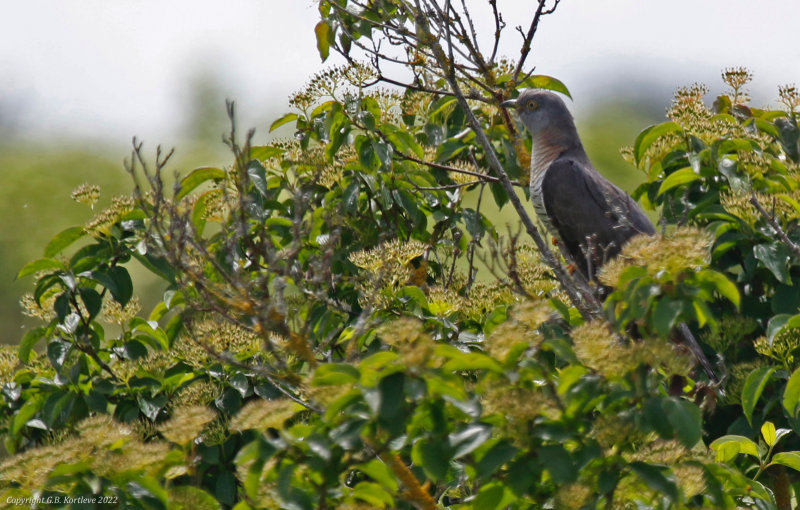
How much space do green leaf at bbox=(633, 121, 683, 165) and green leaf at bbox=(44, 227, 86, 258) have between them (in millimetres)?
2345

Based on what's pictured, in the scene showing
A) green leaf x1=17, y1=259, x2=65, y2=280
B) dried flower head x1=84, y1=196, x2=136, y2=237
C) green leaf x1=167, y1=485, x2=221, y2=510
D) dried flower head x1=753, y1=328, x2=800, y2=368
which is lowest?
dried flower head x1=753, y1=328, x2=800, y2=368

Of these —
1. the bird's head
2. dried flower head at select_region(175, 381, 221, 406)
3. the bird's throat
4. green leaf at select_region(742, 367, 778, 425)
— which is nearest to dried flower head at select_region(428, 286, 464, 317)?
dried flower head at select_region(175, 381, 221, 406)

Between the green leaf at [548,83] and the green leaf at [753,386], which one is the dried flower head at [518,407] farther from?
the green leaf at [548,83]

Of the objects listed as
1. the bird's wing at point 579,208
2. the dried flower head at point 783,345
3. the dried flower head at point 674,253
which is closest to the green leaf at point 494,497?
the dried flower head at point 674,253

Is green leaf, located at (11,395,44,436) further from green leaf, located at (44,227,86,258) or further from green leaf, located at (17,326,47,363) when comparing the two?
green leaf, located at (44,227,86,258)

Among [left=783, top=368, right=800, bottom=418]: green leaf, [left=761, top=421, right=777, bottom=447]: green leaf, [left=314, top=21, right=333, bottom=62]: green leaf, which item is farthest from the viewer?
[left=314, top=21, right=333, bottom=62]: green leaf

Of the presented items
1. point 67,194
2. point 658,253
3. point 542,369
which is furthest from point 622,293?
point 67,194

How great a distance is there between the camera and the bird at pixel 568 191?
4.83 m

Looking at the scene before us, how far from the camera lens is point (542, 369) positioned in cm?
181

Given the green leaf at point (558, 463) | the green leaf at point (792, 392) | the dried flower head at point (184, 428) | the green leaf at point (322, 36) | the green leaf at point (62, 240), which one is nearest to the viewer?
the green leaf at point (558, 463)

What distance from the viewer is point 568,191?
5.02 metres

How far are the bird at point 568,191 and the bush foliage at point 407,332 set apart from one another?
0.66 feet

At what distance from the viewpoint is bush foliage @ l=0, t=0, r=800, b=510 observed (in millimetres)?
1780

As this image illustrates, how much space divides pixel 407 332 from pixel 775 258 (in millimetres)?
2061
